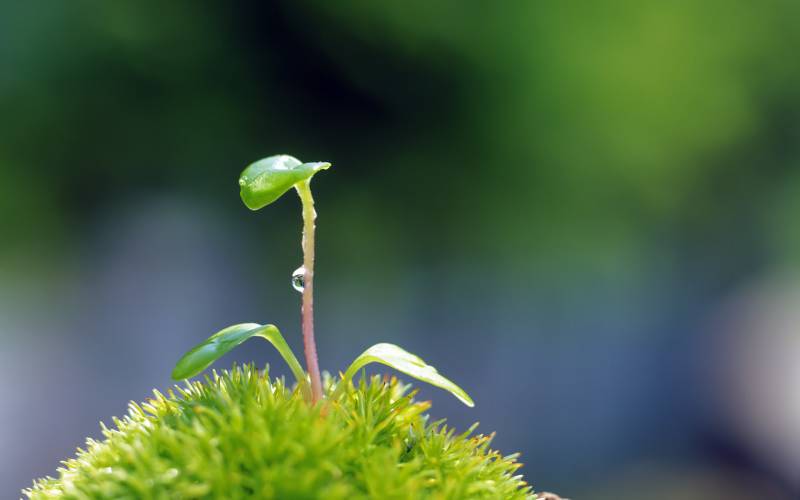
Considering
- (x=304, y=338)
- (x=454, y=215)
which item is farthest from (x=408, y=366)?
(x=454, y=215)

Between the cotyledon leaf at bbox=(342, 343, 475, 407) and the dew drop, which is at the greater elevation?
the dew drop

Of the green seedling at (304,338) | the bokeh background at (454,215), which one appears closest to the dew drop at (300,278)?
the green seedling at (304,338)

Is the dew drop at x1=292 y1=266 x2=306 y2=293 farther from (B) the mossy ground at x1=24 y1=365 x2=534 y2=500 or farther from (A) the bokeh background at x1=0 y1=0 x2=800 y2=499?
(A) the bokeh background at x1=0 y1=0 x2=800 y2=499

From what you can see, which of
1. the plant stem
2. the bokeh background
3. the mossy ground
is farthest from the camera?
the bokeh background

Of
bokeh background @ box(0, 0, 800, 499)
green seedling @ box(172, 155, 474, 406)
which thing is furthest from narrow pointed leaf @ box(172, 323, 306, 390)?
bokeh background @ box(0, 0, 800, 499)

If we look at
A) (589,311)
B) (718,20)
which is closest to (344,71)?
(718,20)

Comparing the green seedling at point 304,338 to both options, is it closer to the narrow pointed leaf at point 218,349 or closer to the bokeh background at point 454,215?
the narrow pointed leaf at point 218,349

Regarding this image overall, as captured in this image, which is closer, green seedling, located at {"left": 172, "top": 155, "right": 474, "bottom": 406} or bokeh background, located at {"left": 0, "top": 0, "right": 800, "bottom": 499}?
green seedling, located at {"left": 172, "top": 155, "right": 474, "bottom": 406}
